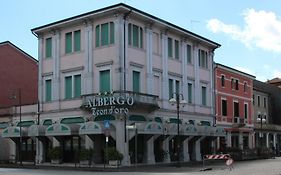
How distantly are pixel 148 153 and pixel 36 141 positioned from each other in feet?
39.2

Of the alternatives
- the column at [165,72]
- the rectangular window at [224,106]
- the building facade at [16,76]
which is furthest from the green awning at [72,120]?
the rectangular window at [224,106]

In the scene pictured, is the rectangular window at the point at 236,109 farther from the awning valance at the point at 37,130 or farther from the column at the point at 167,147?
the awning valance at the point at 37,130

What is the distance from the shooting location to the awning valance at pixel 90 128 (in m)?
39.3

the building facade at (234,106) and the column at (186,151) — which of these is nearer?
the column at (186,151)

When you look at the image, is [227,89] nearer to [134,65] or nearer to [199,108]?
[199,108]

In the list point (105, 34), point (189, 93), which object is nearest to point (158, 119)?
point (189, 93)

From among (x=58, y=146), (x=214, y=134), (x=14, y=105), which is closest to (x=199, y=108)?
(x=214, y=134)

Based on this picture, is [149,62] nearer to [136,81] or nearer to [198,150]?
[136,81]

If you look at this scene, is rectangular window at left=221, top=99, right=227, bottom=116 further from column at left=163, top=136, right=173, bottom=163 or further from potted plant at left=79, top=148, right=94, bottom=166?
potted plant at left=79, top=148, right=94, bottom=166

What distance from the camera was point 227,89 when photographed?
60.9 metres

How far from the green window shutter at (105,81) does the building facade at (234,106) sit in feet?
64.0

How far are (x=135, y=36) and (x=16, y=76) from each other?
19364 mm

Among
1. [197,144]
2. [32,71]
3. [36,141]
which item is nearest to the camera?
[36,141]

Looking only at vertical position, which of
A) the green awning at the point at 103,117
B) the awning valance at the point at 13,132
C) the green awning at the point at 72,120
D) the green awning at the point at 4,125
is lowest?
the awning valance at the point at 13,132
